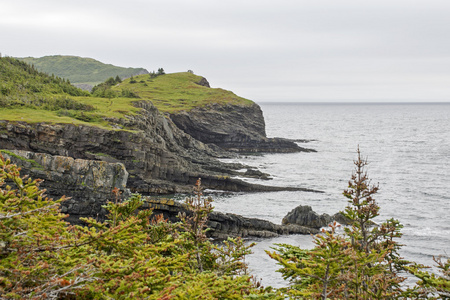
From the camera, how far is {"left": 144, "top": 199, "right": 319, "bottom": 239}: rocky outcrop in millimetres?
38000

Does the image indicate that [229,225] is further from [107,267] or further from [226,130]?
[226,130]

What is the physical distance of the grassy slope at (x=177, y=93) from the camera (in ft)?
380

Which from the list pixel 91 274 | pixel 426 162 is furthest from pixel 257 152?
pixel 91 274

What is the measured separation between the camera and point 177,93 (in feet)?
433

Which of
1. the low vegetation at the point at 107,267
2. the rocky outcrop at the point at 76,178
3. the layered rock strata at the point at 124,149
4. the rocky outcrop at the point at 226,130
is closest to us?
the low vegetation at the point at 107,267

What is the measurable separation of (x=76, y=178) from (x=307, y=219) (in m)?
26.3

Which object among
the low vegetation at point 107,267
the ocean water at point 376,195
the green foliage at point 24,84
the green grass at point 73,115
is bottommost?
the ocean water at point 376,195

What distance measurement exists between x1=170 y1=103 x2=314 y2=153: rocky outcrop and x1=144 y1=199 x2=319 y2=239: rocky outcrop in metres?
63.9

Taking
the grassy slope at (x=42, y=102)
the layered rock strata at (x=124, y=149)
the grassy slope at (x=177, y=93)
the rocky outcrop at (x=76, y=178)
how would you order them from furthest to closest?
1. the grassy slope at (x=177, y=93)
2. the grassy slope at (x=42, y=102)
3. the layered rock strata at (x=124, y=149)
4. the rocky outcrop at (x=76, y=178)

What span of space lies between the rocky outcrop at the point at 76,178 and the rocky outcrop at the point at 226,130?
2426 inches

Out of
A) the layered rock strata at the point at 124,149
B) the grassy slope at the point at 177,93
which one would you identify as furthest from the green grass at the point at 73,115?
the grassy slope at the point at 177,93

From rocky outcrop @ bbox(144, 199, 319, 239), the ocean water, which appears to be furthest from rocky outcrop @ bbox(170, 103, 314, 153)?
rocky outcrop @ bbox(144, 199, 319, 239)

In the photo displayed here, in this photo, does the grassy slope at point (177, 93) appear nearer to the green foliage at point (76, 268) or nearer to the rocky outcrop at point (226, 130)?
the rocky outcrop at point (226, 130)

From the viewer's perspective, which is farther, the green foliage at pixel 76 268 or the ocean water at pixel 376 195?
the ocean water at pixel 376 195
